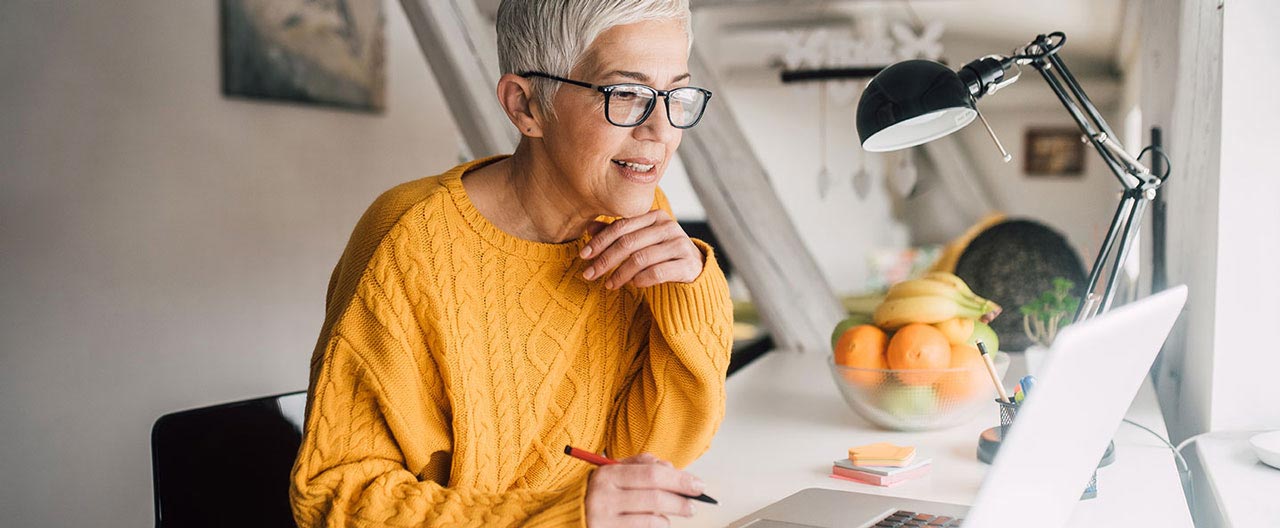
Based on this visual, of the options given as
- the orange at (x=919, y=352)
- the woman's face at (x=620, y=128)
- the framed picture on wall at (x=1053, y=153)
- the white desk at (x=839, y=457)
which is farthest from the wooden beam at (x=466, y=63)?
the framed picture on wall at (x=1053, y=153)

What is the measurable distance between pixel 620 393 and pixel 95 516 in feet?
5.89

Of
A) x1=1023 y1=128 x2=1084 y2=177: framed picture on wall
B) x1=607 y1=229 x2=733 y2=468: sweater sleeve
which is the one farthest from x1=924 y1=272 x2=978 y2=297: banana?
x1=1023 y1=128 x2=1084 y2=177: framed picture on wall

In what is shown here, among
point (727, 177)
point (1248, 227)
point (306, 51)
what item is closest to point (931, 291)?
point (1248, 227)

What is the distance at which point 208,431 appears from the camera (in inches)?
54.1

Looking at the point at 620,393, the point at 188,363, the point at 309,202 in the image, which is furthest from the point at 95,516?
the point at 620,393

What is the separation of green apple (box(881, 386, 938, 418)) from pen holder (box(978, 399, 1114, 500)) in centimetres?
9

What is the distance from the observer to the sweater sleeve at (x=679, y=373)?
121cm

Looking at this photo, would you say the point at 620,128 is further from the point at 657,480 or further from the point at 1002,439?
the point at 1002,439

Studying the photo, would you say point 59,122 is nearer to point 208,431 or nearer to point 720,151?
point 208,431

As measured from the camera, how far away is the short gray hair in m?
1.08

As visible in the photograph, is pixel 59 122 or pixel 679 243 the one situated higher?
pixel 59 122

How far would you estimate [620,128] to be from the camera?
1090 mm

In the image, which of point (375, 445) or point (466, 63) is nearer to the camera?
point (375, 445)

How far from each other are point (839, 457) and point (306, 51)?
2.20m
